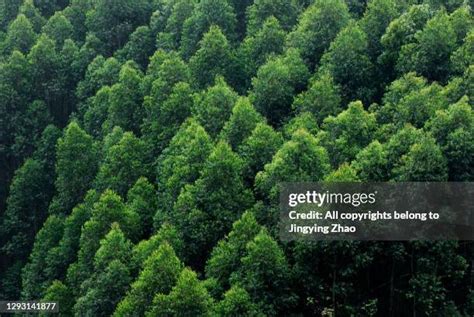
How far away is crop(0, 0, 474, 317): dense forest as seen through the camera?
67000 millimetres

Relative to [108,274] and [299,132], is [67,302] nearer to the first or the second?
[108,274]

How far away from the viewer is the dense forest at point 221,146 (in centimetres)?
6700

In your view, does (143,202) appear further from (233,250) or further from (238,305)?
(238,305)

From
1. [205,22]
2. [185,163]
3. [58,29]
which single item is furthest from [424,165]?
[58,29]

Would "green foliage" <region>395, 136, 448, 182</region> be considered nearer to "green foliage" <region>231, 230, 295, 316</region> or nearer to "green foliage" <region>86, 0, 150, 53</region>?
"green foliage" <region>231, 230, 295, 316</region>

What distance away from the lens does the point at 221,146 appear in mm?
74875

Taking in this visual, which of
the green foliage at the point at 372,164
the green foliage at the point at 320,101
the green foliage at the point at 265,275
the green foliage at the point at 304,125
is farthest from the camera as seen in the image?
the green foliage at the point at 320,101

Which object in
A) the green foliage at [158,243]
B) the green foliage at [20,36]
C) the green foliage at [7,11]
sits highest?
the green foliage at [7,11]

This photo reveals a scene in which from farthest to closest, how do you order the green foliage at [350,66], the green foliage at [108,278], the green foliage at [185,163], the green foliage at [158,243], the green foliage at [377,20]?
the green foliage at [377,20]
the green foliage at [350,66]
the green foliage at [185,163]
the green foliage at [108,278]
the green foliage at [158,243]

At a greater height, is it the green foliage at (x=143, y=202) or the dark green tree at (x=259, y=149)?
the dark green tree at (x=259, y=149)

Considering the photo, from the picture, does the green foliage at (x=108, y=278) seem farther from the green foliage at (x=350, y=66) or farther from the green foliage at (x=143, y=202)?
the green foliage at (x=350, y=66)

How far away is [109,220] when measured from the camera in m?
79.9

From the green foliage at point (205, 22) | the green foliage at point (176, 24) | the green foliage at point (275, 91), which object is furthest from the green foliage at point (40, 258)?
the green foliage at point (176, 24)

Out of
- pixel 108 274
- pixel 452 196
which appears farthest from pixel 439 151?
pixel 108 274
